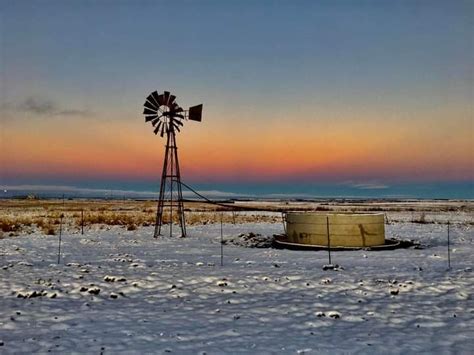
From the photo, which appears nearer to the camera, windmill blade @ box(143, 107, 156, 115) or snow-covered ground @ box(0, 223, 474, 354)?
→ snow-covered ground @ box(0, 223, 474, 354)

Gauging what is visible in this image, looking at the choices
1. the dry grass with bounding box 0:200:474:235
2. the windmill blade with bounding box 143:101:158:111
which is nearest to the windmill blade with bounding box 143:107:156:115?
the windmill blade with bounding box 143:101:158:111

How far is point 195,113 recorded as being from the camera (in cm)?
2552

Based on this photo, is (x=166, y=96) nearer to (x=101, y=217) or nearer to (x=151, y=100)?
(x=151, y=100)

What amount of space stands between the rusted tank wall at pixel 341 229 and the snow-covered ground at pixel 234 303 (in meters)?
2.28

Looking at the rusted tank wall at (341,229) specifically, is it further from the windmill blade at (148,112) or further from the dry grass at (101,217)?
the windmill blade at (148,112)

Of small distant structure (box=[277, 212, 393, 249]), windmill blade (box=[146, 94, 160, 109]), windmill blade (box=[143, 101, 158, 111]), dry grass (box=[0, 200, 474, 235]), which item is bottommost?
dry grass (box=[0, 200, 474, 235])

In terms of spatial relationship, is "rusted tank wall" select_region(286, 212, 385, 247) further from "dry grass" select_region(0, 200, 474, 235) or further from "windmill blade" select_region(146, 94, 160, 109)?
"windmill blade" select_region(146, 94, 160, 109)

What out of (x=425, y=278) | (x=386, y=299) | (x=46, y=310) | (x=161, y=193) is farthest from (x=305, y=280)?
(x=161, y=193)

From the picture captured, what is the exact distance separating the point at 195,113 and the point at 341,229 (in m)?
10.7

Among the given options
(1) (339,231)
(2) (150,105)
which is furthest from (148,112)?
(1) (339,231)

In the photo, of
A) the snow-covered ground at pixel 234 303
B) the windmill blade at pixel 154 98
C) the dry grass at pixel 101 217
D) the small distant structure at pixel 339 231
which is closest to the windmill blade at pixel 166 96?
the windmill blade at pixel 154 98

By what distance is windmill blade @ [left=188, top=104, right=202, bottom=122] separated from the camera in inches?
1000

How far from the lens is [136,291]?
1185 cm

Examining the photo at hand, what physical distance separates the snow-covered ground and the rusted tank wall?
7.46 ft
